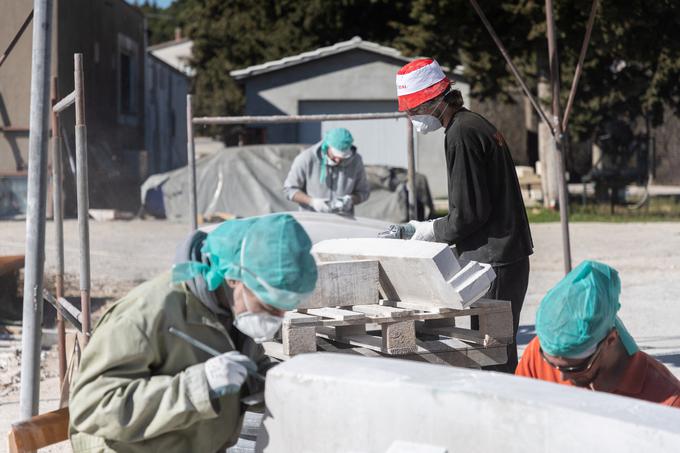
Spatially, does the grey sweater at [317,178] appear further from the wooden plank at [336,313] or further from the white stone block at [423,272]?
the wooden plank at [336,313]

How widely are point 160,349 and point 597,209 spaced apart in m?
17.9

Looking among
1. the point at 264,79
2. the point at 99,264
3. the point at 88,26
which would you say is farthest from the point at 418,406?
the point at 264,79

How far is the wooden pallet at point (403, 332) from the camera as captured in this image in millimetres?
4066

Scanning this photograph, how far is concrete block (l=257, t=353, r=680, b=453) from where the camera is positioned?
85.6 inches

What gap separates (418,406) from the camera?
2.37 meters

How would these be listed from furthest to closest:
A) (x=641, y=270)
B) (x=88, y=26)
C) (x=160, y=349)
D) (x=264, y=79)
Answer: (x=264, y=79) → (x=88, y=26) → (x=641, y=270) → (x=160, y=349)

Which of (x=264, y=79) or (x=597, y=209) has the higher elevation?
(x=264, y=79)

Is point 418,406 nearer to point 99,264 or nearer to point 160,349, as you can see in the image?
point 160,349

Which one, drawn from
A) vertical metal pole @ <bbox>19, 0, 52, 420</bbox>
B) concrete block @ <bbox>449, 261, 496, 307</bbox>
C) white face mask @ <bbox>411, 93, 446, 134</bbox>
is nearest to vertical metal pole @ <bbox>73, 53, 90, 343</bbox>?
vertical metal pole @ <bbox>19, 0, 52, 420</bbox>

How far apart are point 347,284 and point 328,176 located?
343 centimetres

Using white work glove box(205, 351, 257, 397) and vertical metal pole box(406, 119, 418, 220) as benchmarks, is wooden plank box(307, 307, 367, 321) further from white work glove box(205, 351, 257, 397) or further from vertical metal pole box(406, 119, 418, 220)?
vertical metal pole box(406, 119, 418, 220)

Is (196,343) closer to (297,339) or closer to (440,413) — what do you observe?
(440,413)

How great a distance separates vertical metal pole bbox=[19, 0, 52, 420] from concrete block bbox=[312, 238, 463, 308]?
134 centimetres

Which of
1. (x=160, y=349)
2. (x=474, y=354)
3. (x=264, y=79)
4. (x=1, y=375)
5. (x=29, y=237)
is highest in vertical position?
(x=264, y=79)
